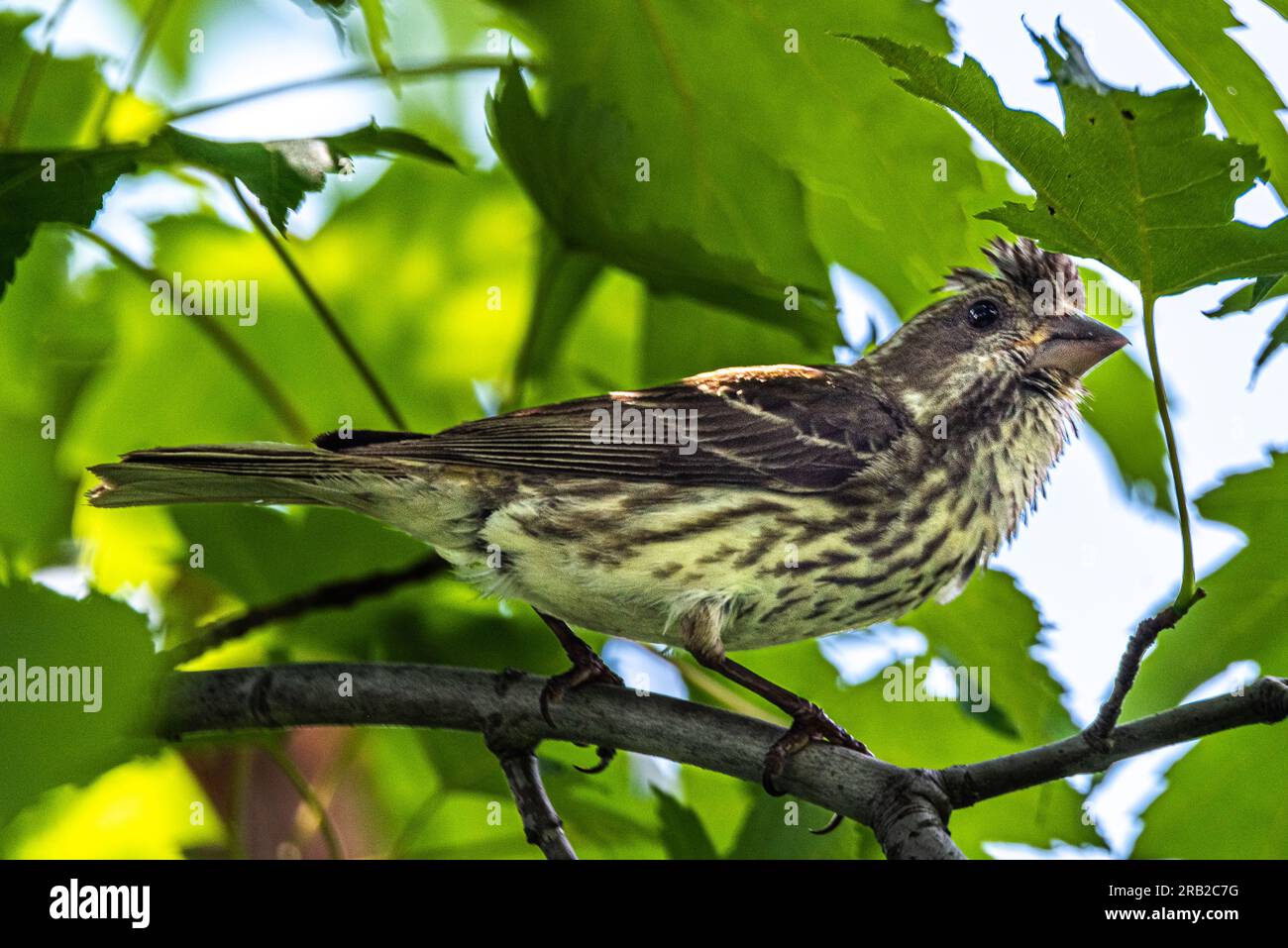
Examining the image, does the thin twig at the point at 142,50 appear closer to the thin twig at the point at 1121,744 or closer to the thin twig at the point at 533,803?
the thin twig at the point at 533,803

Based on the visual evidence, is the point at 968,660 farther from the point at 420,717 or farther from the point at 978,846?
the point at 420,717

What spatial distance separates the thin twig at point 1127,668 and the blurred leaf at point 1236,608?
537 millimetres

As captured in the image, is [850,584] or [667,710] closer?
[667,710]

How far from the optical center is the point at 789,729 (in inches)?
A: 86.2

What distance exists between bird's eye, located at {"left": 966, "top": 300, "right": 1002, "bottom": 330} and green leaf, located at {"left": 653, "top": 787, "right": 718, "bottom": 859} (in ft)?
4.23

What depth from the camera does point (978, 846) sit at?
2781 millimetres

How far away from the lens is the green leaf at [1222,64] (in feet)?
5.64

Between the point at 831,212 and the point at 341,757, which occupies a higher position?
the point at 831,212

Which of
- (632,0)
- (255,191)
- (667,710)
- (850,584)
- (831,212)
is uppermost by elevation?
(632,0)

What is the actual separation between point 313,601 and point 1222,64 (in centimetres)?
168

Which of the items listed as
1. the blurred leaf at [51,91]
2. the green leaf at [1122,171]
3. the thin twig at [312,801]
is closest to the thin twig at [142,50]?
the blurred leaf at [51,91]

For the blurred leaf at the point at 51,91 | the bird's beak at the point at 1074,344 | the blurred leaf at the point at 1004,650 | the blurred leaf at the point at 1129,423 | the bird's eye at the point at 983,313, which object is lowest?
the blurred leaf at the point at 1004,650

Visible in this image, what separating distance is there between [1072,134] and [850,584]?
123 cm
